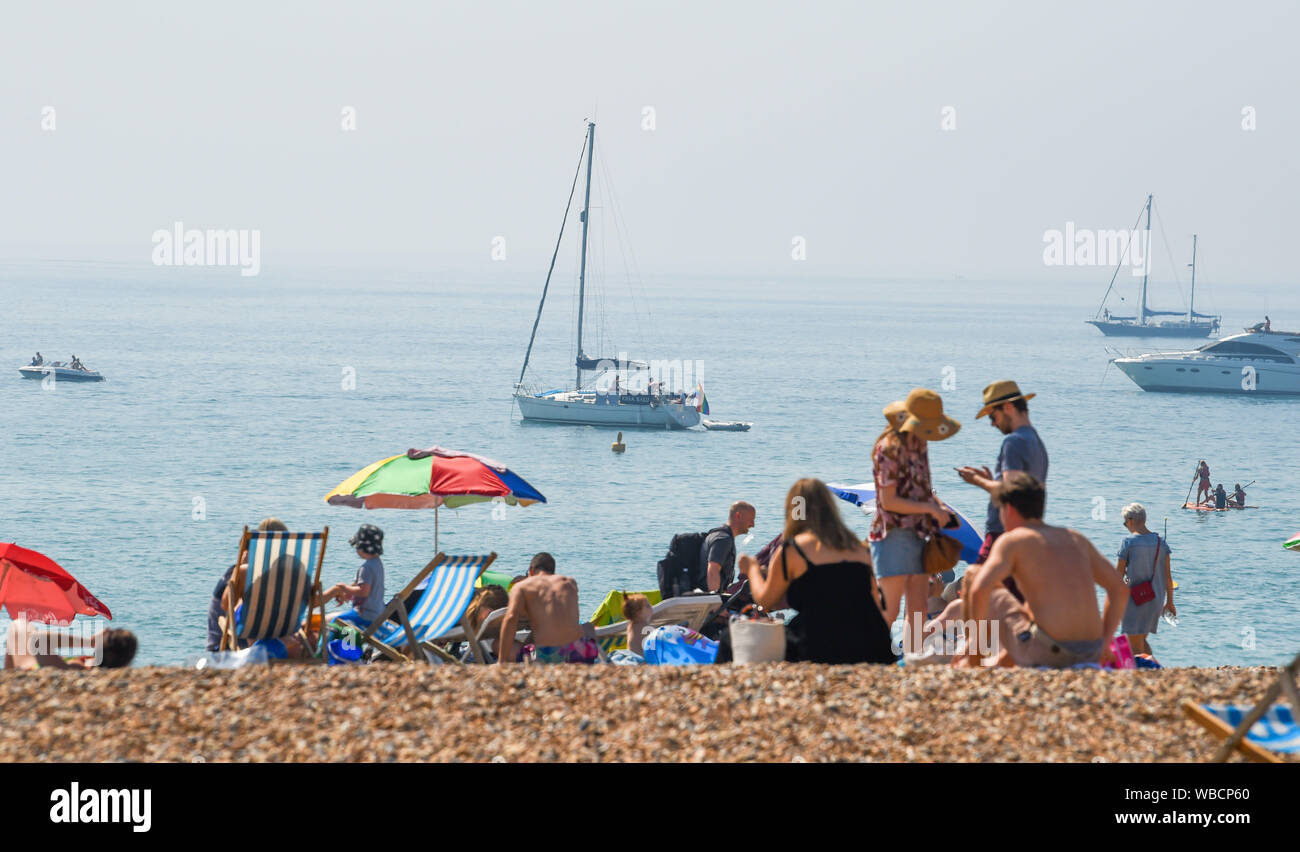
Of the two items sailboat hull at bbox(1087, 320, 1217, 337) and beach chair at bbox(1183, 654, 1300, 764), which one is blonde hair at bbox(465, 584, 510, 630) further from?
sailboat hull at bbox(1087, 320, 1217, 337)

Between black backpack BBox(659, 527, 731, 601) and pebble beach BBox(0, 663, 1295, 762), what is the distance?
411cm

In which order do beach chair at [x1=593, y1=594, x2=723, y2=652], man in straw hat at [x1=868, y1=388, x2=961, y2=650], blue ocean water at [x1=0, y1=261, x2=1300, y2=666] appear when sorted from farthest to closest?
blue ocean water at [x1=0, y1=261, x2=1300, y2=666], beach chair at [x1=593, y1=594, x2=723, y2=652], man in straw hat at [x1=868, y1=388, x2=961, y2=650]

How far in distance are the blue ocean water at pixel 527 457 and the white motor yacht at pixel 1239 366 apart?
5.33ft

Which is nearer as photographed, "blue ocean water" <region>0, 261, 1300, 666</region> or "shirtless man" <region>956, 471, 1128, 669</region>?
"shirtless man" <region>956, 471, 1128, 669</region>

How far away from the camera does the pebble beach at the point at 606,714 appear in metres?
5.34

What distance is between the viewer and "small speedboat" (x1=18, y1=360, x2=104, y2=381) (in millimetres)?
99625

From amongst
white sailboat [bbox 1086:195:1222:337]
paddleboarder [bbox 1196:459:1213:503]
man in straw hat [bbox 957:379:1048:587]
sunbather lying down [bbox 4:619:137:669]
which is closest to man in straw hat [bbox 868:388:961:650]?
man in straw hat [bbox 957:379:1048:587]

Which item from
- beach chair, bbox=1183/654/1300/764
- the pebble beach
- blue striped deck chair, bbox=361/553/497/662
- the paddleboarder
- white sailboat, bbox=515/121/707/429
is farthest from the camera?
white sailboat, bbox=515/121/707/429

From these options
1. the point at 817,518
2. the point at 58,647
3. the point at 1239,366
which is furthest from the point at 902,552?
the point at 1239,366

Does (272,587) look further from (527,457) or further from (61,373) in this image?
(61,373)

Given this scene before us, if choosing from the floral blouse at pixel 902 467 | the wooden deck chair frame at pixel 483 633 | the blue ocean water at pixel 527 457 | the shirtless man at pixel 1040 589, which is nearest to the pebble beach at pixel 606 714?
the shirtless man at pixel 1040 589

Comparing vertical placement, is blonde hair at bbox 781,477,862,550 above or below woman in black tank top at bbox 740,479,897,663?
above

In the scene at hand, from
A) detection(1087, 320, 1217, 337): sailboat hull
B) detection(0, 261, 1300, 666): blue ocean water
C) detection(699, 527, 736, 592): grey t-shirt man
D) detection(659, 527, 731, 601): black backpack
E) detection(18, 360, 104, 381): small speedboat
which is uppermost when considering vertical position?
detection(1087, 320, 1217, 337): sailboat hull
